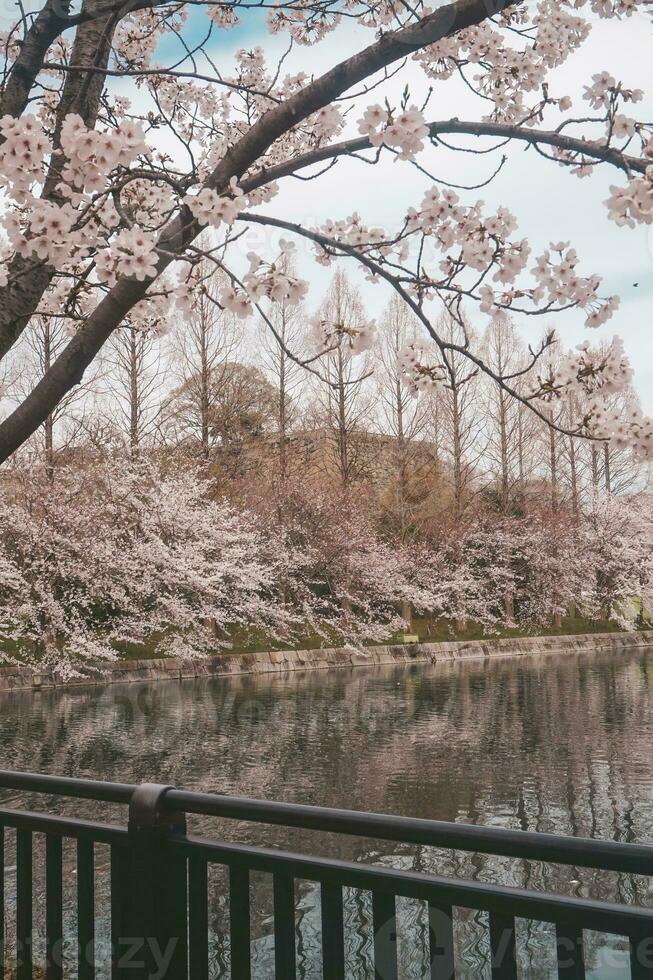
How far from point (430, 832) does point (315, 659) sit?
21.3 m

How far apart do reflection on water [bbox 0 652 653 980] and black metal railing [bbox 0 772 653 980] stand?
98.6 inches

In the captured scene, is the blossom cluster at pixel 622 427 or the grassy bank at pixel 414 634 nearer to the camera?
the blossom cluster at pixel 622 427

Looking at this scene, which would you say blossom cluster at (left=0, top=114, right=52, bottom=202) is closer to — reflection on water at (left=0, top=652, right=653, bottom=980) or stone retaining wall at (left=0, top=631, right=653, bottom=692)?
reflection on water at (left=0, top=652, right=653, bottom=980)

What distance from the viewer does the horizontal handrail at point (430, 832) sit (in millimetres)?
1331

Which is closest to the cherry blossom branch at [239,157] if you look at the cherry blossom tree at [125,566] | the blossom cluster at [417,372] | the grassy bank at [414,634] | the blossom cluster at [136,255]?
the blossom cluster at [136,255]

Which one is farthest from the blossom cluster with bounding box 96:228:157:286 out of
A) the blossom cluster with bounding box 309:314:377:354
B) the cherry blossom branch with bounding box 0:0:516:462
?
the blossom cluster with bounding box 309:314:377:354

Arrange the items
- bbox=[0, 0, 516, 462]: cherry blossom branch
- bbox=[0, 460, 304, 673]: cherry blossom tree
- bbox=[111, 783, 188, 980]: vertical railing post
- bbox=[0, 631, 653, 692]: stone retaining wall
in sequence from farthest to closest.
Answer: bbox=[0, 460, 304, 673]: cherry blossom tree, bbox=[0, 631, 653, 692]: stone retaining wall, bbox=[0, 0, 516, 462]: cherry blossom branch, bbox=[111, 783, 188, 980]: vertical railing post

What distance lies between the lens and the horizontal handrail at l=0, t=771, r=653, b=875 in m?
1.33

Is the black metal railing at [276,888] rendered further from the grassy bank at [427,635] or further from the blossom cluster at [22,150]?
the grassy bank at [427,635]

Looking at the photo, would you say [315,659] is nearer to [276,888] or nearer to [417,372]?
[417,372]

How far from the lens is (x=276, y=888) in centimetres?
168

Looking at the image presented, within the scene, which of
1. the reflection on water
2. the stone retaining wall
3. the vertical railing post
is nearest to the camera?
the vertical railing post

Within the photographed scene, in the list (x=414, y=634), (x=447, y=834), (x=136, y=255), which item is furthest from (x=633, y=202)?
(x=414, y=634)

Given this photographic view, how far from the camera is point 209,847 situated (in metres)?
1.79
